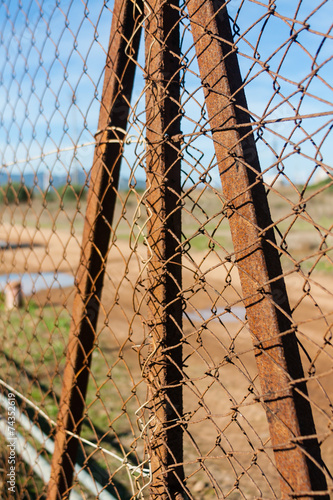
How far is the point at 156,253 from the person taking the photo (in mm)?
1359

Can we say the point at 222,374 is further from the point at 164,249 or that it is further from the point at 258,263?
the point at 258,263

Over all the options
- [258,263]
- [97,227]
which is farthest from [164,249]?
[97,227]

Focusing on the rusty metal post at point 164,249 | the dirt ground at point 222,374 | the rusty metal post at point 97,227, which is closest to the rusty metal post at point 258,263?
the dirt ground at point 222,374

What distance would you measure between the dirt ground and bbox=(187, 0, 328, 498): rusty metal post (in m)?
0.04

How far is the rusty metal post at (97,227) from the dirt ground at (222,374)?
0.35 ft

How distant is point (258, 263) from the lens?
1.04 metres

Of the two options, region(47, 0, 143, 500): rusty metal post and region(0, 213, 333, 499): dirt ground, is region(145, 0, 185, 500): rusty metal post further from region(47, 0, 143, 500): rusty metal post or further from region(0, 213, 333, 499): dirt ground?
region(47, 0, 143, 500): rusty metal post

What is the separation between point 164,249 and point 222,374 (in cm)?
366

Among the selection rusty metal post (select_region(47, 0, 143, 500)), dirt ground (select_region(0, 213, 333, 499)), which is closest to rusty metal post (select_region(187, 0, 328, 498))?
dirt ground (select_region(0, 213, 333, 499))

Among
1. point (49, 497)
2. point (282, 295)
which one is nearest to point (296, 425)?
point (282, 295)

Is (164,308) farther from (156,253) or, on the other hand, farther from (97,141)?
(97,141)

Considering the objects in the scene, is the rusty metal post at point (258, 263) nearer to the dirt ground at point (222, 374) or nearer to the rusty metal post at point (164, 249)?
the dirt ground at point (222, 374)

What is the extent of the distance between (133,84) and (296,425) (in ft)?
3.99

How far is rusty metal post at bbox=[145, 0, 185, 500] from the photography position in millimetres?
1306
